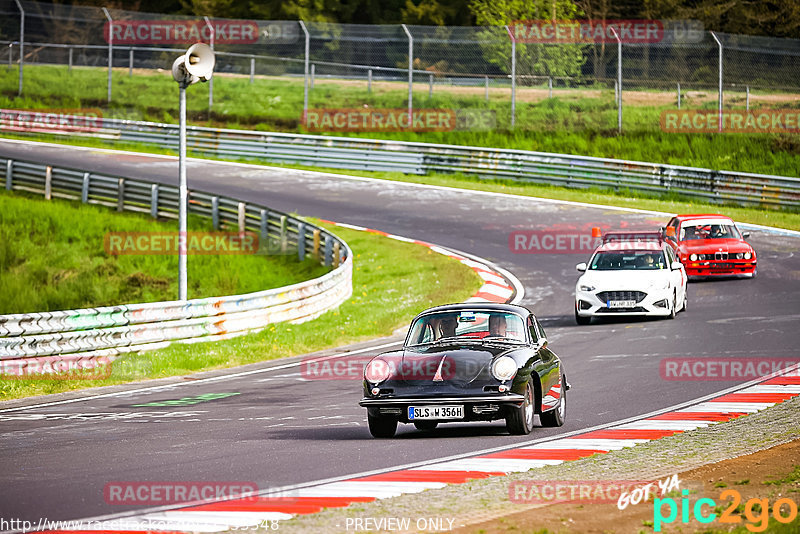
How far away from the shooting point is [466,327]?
38.8 ft

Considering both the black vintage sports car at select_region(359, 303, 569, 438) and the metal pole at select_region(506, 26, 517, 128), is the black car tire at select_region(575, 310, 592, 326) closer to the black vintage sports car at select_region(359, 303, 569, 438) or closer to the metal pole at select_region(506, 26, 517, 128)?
the black vintage sports car at select_region(359, 303, 569, 438)

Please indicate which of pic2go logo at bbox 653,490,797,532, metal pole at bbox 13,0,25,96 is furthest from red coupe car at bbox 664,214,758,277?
metal pole at bbox 13,0,25,96

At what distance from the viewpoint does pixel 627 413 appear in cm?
1221

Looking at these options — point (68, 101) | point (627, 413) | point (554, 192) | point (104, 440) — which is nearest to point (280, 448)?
point (104, 440)

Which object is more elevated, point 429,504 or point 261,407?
point 429,504

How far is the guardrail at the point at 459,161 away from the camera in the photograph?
34500mm

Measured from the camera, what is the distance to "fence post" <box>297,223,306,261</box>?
94.6ft

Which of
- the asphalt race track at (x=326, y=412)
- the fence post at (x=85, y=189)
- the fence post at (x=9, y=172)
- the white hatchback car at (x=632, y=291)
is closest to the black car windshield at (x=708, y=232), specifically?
the asphalt race track at (x=326, y=412)

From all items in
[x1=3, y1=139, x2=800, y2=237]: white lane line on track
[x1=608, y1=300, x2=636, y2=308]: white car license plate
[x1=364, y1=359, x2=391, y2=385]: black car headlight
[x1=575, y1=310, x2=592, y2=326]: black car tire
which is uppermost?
[x1=364, y1=359, x2=391, y2=385]: black car headlight

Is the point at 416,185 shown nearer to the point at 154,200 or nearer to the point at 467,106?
the point at 467,106

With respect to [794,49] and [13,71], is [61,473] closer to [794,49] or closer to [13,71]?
[794,49]

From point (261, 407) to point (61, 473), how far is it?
4271 mm

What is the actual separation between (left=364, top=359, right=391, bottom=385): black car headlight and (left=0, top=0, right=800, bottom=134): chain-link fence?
27.5 metres

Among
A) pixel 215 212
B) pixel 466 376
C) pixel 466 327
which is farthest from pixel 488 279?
pixel 466 376
